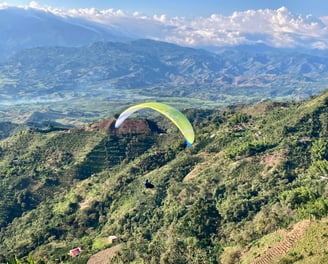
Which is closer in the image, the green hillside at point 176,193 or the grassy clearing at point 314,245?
the grassy clearing at point 314,245


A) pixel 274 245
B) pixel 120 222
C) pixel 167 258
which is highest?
pixel 274 245

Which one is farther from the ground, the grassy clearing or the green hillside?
the grassy clearing

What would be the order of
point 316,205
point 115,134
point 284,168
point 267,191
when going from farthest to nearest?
point 115,134
point 284,168
point 267,191
point 316,205

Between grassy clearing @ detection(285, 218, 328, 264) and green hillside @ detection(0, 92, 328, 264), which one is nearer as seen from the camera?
grassy clearing @ detection(285, 218, 328, 264)

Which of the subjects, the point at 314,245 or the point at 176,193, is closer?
the point at 314,245

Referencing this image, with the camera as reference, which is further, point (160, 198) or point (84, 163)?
point (84, 163)

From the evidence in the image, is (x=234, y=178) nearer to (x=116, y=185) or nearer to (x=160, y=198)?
(x=160, y=198)

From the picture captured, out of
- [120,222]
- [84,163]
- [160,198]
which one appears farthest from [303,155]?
[84,163]

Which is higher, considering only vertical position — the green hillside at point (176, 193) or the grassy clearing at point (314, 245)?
the grassy clearing at point (314, 245)
